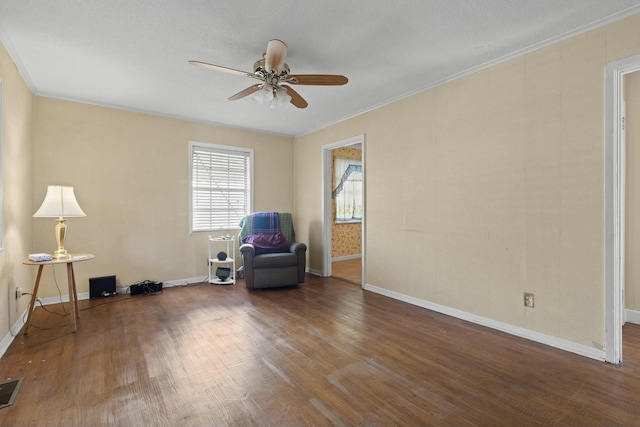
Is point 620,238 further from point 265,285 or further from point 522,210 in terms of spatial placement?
point 265,285

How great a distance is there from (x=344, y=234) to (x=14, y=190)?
5.13m

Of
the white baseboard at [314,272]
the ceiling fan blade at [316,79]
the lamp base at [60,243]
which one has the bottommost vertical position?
the white baseboard at [314,272]

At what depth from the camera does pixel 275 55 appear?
2.26 metres

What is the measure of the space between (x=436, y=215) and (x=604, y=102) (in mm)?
1593

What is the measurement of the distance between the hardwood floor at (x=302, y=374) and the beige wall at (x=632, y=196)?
412 millimetres

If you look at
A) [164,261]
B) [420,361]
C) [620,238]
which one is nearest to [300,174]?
[164,261]

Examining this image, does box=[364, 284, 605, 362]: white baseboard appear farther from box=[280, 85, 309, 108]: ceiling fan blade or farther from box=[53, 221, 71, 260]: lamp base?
box=[53, 221, 71, 260]: lamp base

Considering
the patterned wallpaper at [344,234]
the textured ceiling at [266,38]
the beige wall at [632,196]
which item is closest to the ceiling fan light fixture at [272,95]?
the textured ceiling at [266,38]

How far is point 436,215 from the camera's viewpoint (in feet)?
11.0

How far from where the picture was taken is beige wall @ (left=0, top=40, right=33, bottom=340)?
2516mm

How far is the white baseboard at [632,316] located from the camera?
9.62 feet

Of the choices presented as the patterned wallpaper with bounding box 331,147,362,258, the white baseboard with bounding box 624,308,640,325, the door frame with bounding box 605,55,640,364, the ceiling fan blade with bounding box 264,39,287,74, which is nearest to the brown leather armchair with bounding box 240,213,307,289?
the patterned wallpaper with bounding box 331,147,362,258

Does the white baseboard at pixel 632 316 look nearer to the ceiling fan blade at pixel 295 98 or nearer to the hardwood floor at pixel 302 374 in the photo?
the hardwood floor at pixel 302 374

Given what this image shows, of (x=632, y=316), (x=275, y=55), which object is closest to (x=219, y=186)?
(x=275, y=55)
